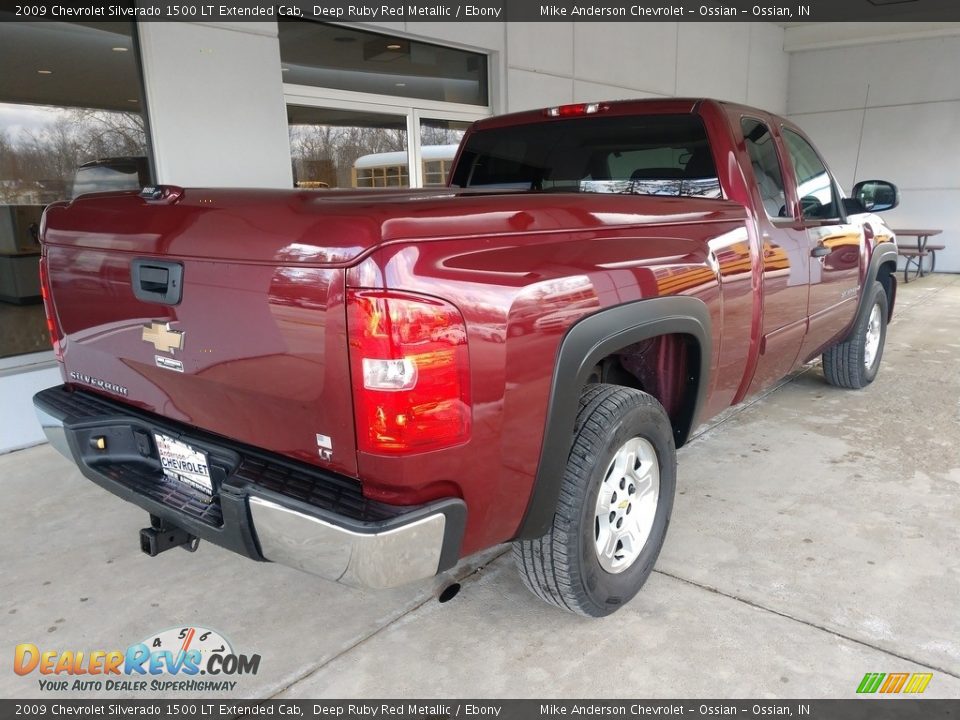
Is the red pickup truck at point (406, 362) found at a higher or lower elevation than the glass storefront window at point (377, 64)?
lower

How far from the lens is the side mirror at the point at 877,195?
4.42 metres

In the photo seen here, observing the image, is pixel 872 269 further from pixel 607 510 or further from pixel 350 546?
pixel 350 546

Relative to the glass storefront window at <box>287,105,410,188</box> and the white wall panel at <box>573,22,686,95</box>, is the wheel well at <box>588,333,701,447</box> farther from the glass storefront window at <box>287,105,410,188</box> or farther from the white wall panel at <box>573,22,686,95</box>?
the white wall panel at <box>573,22,686,95</box>

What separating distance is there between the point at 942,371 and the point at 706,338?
4.34m

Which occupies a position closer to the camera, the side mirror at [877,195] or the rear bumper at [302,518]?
the rear bumper at [302,518]

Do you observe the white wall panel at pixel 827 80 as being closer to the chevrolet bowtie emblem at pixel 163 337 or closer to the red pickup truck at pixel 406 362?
the red pickup truck at pixel 406 362

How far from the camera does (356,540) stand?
1721mm

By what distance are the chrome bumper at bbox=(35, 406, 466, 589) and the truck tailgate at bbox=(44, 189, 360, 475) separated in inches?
6.4

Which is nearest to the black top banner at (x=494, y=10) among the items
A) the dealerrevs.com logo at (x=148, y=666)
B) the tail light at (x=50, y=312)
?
the tail light at (x=50, y=312)

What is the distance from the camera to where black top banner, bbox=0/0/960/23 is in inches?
186

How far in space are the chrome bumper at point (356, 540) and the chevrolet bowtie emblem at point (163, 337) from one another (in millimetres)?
506

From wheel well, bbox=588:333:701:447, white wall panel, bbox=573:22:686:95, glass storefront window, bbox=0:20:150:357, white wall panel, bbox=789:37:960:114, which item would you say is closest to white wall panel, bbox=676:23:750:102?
white wall panel, bbox=573:22:686:95

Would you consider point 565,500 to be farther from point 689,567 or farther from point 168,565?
point 168,565

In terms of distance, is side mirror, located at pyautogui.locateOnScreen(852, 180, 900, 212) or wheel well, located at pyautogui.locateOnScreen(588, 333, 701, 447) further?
side mirror, located at pyautogui.locateOnScreen(852, 180, 900, 212)
